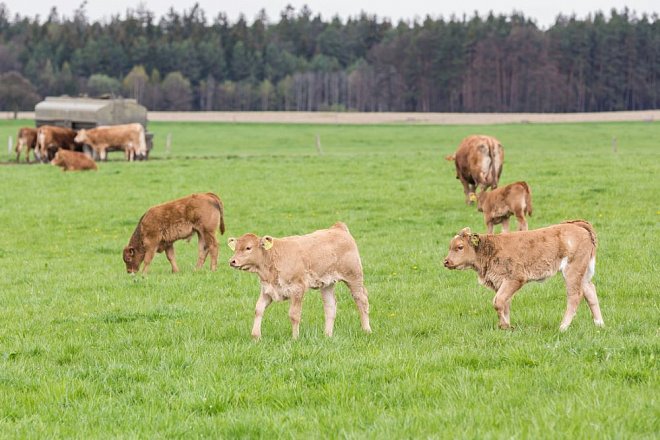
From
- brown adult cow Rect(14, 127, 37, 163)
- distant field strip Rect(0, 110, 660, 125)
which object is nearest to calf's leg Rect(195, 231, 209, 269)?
brown adult cow Rect(14, 127, 37, 163)

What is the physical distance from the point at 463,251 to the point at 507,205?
7922 mm

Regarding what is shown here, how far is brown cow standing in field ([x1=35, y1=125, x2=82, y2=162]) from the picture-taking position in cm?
4031

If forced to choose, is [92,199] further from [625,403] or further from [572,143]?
[572,143]

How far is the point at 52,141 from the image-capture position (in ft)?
134

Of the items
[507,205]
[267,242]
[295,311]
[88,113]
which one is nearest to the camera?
[267,242]

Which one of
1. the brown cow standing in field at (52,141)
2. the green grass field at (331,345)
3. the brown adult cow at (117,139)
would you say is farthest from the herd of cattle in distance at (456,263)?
the brown cow standing in field at (52,141)

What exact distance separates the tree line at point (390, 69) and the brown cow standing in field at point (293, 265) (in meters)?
130

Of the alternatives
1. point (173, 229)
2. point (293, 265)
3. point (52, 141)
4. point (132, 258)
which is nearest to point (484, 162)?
point (173, 229)

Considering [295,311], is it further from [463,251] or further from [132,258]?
[132,258]

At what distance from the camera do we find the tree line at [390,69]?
140m

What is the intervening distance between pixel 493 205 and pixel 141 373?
11091mm

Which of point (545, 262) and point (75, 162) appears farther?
point (75, 162)

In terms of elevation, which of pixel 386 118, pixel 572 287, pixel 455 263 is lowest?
pixel 572 287

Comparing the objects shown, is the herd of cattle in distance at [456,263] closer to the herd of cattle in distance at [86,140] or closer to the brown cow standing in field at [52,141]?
the herd of cattle in distance at [86,140]
